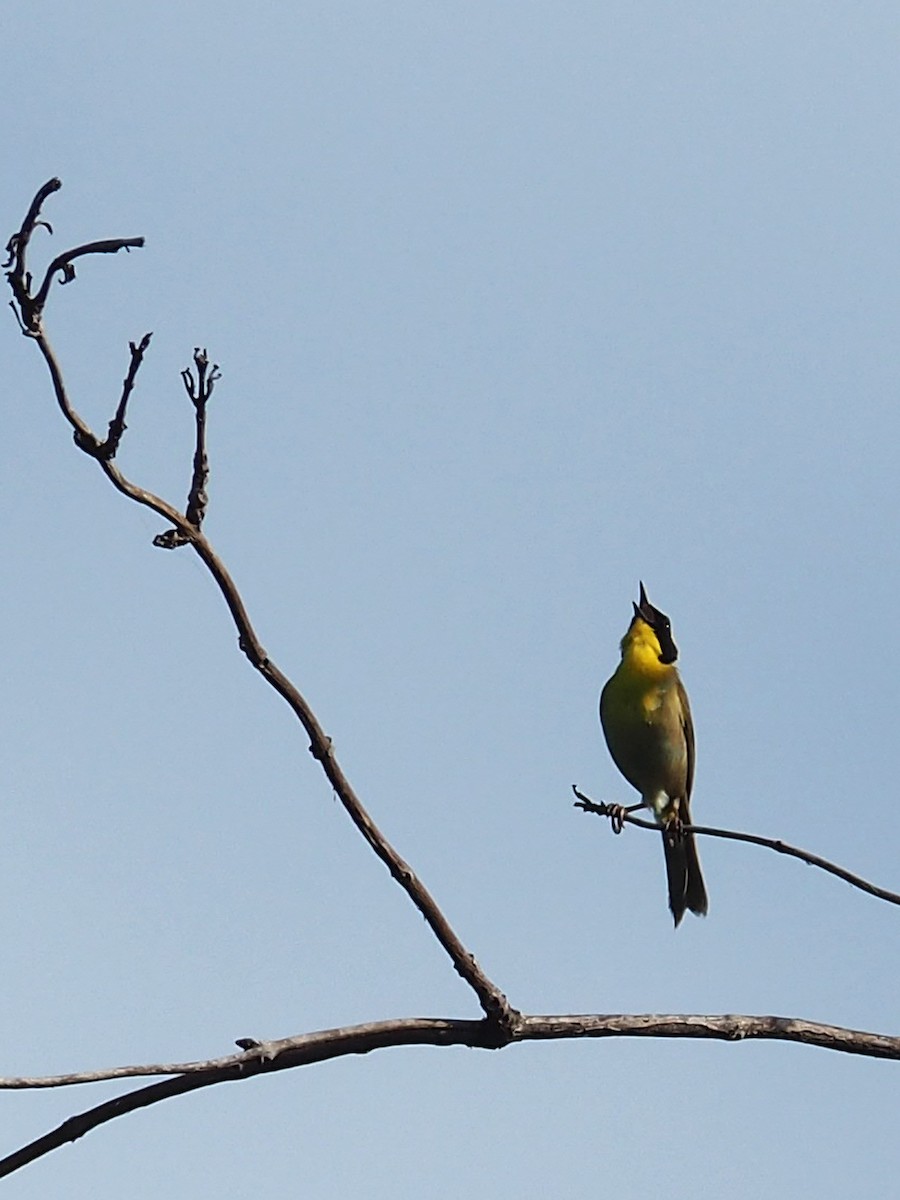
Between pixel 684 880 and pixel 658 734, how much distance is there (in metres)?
0.85

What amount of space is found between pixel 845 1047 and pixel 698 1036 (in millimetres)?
348

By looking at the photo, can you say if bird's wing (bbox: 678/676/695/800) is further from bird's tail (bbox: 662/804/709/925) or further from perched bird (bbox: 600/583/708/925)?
bird's tail (bbox: 662/804/709/925)

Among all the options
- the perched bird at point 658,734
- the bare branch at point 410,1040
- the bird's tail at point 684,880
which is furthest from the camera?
the perched bird at point 658,734

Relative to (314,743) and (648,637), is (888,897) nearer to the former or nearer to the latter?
(314,743)

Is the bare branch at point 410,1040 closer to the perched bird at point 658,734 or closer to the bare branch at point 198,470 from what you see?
the bare branch at point 198,470

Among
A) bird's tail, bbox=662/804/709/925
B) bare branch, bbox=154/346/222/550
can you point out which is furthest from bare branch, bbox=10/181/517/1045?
bird's tail, bbox=662/804/709/925

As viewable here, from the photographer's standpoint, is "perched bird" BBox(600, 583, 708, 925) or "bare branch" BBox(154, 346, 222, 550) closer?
"bare branch" BBox(154, 346, 222, 550)

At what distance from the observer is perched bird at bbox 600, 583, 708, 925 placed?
888 centimetres

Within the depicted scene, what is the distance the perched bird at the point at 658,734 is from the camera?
888 centimetres

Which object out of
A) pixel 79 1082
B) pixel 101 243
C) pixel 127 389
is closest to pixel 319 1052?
pixel 79 1082

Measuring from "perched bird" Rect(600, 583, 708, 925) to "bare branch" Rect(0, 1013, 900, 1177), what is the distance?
5308 millimetres

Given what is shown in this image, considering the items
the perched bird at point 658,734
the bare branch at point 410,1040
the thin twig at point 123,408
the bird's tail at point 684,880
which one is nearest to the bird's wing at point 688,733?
the perched bird at point 658,734

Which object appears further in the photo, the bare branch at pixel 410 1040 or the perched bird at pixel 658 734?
the perched bird at pixel 658 734

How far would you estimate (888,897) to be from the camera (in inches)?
133
